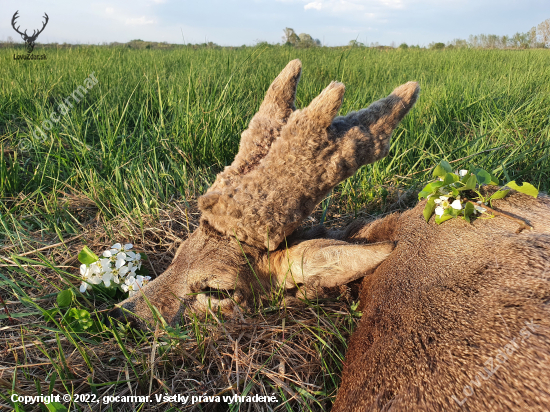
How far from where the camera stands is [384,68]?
9.45 m

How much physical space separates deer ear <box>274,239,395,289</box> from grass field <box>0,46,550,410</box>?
10.6 inches

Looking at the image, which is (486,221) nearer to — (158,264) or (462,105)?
(158,264)

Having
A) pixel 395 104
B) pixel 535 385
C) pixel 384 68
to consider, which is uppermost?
pixel 384 68

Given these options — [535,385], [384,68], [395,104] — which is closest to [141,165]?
[395,104]

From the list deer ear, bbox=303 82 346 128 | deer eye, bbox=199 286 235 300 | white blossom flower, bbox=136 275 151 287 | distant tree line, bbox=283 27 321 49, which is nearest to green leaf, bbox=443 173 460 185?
deer ear, bbox=303 82 346 128

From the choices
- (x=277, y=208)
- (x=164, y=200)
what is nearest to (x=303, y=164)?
(x=277, y=208)

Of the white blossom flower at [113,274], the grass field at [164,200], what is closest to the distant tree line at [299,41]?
the grass field at [164,200]

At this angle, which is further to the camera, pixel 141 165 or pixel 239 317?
pixel 141 165

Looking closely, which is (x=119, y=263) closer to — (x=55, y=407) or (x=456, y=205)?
(x=55, y=407)

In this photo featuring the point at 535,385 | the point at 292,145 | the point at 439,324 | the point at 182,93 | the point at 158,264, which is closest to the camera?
the point at 535,385

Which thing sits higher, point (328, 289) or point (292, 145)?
point (292, 145)

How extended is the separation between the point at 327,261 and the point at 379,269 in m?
0.26

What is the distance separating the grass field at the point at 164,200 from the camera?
2.14 metres

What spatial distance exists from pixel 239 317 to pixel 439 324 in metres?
1.26
